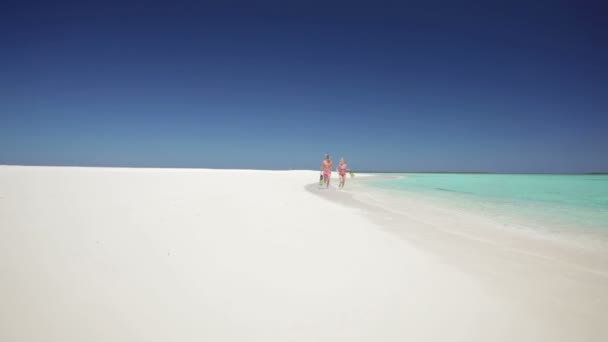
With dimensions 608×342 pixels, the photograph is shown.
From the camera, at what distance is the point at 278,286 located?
2.64 meters

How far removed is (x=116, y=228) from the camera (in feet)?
14.4

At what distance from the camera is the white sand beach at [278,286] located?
6.58 ft

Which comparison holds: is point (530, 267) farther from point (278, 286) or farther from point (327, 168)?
point (327, 168)

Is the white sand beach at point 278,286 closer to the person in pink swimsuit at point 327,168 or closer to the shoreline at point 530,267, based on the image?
the shoreline at point 530,267

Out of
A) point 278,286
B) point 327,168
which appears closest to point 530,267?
point 278,286

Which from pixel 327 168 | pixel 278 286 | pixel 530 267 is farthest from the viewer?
pixel 327 168

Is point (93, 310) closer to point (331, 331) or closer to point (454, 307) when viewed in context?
point (331, 331)

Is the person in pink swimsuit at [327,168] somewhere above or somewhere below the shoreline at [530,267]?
above

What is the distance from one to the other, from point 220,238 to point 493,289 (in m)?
3.55

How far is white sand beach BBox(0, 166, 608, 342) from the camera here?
201 cm

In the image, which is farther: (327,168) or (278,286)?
(327,168)

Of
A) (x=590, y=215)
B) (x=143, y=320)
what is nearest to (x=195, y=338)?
(x=143, y=320)

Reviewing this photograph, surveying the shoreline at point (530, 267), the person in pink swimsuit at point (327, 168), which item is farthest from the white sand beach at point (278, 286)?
the person in pink swimsuit at point (327, 168)

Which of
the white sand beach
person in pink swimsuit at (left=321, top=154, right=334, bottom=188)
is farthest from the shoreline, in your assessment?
person in pink swimsuit at (left=321, top=154, right=334, bottom=188)
